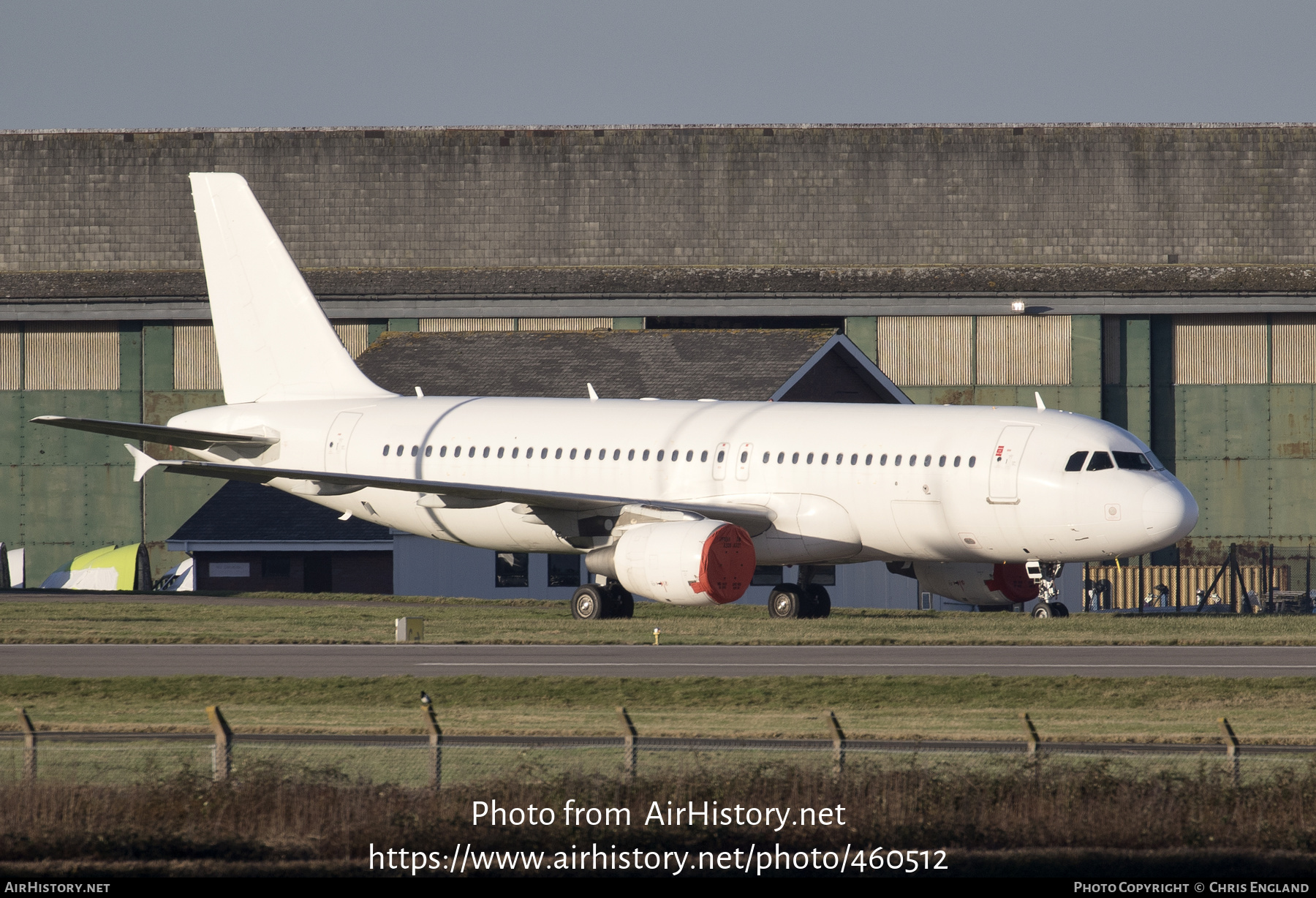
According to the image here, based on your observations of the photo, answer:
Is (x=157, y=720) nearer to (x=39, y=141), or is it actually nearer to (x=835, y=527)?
(x=835, y=527)

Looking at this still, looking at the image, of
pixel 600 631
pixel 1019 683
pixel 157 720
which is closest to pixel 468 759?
pixel 157 720

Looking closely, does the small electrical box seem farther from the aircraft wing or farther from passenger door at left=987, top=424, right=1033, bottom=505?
passenger door at left=987, top=424, right=1033, bottom=505

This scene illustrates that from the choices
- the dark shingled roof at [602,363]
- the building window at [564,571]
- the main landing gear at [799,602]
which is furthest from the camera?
the dark shingled roof at [602,363]

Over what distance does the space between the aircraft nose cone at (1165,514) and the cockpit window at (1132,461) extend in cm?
60

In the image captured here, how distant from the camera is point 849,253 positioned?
69.3 m

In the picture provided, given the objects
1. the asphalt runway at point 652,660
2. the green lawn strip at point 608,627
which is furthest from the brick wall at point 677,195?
the asphalt runway at point 652,660

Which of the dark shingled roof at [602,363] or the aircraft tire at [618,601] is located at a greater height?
the dark shingled roof at [602,363]

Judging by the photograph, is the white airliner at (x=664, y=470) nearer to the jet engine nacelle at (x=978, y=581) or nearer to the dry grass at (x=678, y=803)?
the jet engine nacelle at (x=978, y=581)

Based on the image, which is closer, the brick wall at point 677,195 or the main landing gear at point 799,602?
the main landing gear at point 799,602

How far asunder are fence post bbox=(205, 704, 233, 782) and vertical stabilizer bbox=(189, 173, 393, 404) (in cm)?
2873

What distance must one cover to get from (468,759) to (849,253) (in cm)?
5330

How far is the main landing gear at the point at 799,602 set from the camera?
37.9 meters

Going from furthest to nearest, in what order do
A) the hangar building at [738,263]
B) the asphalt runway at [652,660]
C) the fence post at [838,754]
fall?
the hangar building at [738,263]
the asphalt runway at [652,660]
the fence post at [838,754]

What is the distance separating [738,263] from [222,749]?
54.4 metres
